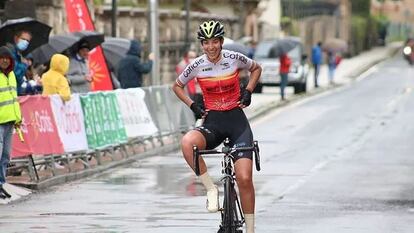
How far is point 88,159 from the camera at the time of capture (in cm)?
2139

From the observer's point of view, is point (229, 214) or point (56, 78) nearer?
point (229, 214)

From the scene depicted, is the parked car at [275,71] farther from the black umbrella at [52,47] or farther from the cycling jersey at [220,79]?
the cycling jersey at [220,79]

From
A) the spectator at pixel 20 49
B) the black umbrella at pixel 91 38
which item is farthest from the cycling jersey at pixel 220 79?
the black umbrella at pixel 91 38

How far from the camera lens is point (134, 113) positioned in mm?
23484

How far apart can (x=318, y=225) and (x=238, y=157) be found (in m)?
2.63

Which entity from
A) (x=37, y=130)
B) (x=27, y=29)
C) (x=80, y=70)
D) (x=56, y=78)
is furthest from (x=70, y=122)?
(x=80, y=70)

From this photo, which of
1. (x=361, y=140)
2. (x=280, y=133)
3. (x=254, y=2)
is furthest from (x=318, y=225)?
(x=254, y=2)

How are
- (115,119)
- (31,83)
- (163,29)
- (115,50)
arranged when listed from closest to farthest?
(31,83)
(115,119)
(115,50)
(163,29)

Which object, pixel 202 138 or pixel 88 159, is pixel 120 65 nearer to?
pixel 88 159

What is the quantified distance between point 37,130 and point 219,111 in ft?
23.7

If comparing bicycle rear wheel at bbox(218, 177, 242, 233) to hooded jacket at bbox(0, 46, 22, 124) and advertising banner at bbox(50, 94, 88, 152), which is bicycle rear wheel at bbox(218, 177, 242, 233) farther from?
advertising banner at bbox(50, 94, 88, 152)

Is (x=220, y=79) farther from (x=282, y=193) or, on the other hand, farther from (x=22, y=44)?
(x=22, y=44)

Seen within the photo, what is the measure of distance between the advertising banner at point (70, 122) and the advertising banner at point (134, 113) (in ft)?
6.85

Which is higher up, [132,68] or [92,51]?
[92,51]
